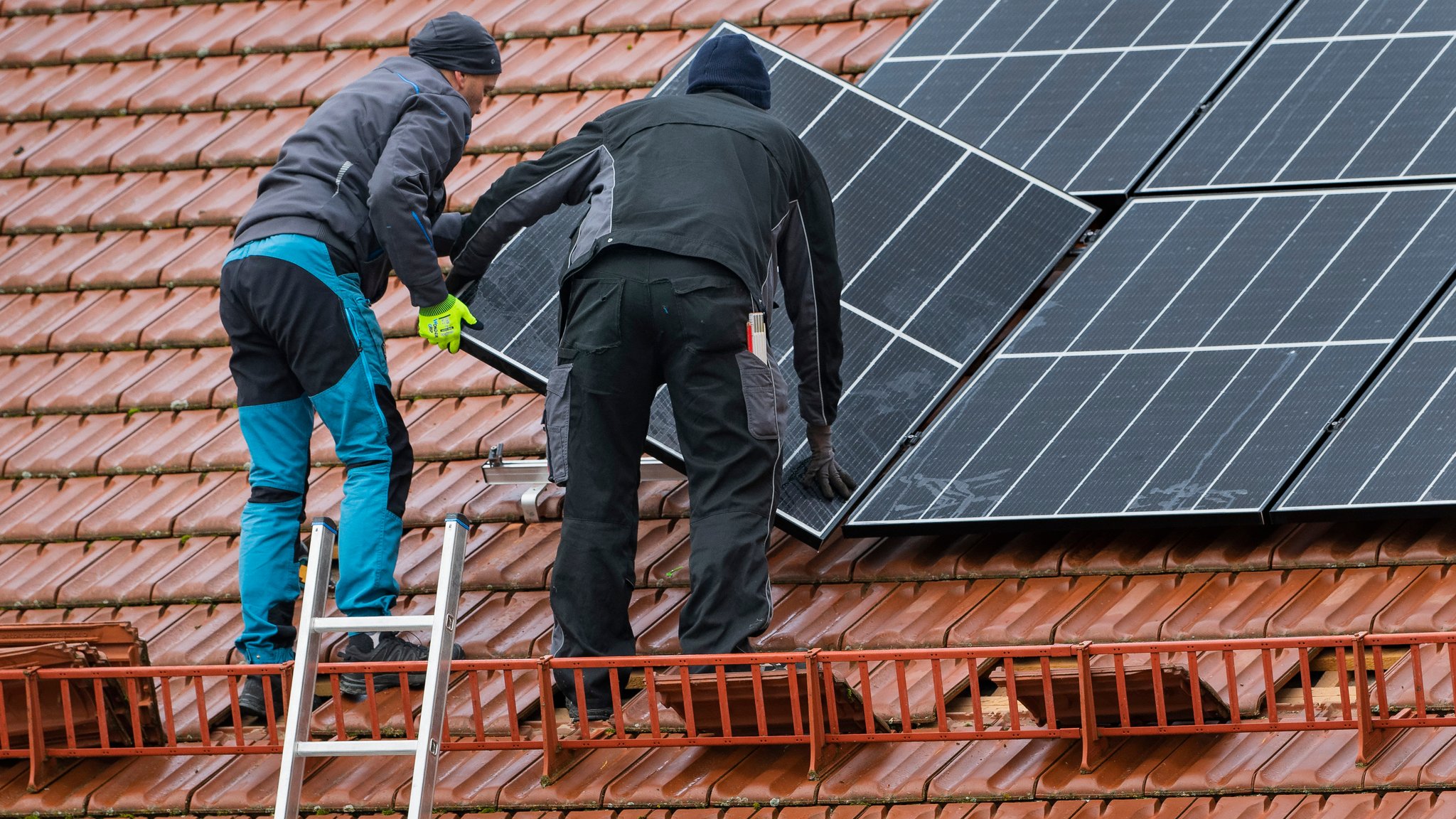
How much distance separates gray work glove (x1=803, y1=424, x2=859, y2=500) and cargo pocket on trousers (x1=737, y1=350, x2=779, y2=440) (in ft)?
1.33

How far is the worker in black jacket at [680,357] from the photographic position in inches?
209

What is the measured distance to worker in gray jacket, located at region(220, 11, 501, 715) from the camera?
5711mm

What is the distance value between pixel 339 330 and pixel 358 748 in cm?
143

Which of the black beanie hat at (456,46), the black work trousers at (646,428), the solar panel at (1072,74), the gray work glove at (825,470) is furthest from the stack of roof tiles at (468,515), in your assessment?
the black beanie hat at (456,46)

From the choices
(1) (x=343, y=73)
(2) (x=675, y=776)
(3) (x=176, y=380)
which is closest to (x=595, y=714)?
(2) (x=675, y=776)

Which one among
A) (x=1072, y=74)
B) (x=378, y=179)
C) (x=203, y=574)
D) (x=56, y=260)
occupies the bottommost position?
(x=203, y=574)

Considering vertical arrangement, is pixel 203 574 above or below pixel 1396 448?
below

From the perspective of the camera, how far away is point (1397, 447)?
17.7 feet

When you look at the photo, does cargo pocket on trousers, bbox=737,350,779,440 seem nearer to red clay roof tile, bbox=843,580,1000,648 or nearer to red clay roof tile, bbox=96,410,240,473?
red clay roof tile, bbox=843,580,1000,648

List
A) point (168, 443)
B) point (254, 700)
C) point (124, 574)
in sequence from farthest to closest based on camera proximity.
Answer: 1. point (168, 443)
2. point (124, 574)
3. point (254, 700)

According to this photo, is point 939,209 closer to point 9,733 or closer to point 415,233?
point 415,233

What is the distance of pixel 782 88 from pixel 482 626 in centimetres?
213

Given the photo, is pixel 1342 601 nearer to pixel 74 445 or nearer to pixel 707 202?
pixel 707 202

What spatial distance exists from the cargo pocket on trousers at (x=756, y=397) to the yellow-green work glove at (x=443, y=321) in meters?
0.95
